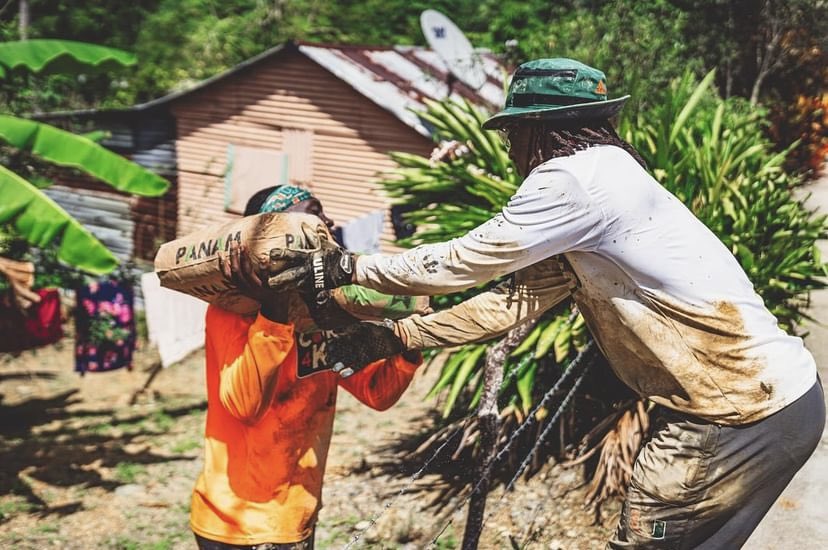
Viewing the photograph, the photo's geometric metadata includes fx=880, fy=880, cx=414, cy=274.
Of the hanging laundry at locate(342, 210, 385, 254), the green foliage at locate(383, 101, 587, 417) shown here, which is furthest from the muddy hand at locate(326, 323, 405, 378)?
the hanging laundry at locate(342, 210, 385, 254)

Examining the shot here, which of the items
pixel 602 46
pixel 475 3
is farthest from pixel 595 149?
pixel 475 3

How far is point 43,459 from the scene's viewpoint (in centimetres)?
735

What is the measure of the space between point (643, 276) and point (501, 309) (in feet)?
1.79

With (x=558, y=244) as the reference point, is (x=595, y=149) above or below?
above

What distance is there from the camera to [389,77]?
1166 cm

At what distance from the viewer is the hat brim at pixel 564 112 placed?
8.00 feet

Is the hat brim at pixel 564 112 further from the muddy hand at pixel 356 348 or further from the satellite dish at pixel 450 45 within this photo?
the satellite dish at pixel 450 45

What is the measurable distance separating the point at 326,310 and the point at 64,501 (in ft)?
14.8

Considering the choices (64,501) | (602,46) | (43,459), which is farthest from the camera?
(602,46)

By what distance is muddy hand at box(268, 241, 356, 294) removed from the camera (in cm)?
255

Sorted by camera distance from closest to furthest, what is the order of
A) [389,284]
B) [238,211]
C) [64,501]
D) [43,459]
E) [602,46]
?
[389,284]
[64,501]
[43,459]
[602,46]
[238,211]

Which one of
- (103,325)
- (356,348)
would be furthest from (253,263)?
(103,325)

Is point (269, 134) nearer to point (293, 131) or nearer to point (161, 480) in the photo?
point (293, 131)

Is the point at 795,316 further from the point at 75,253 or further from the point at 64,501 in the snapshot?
the point at 64,501
